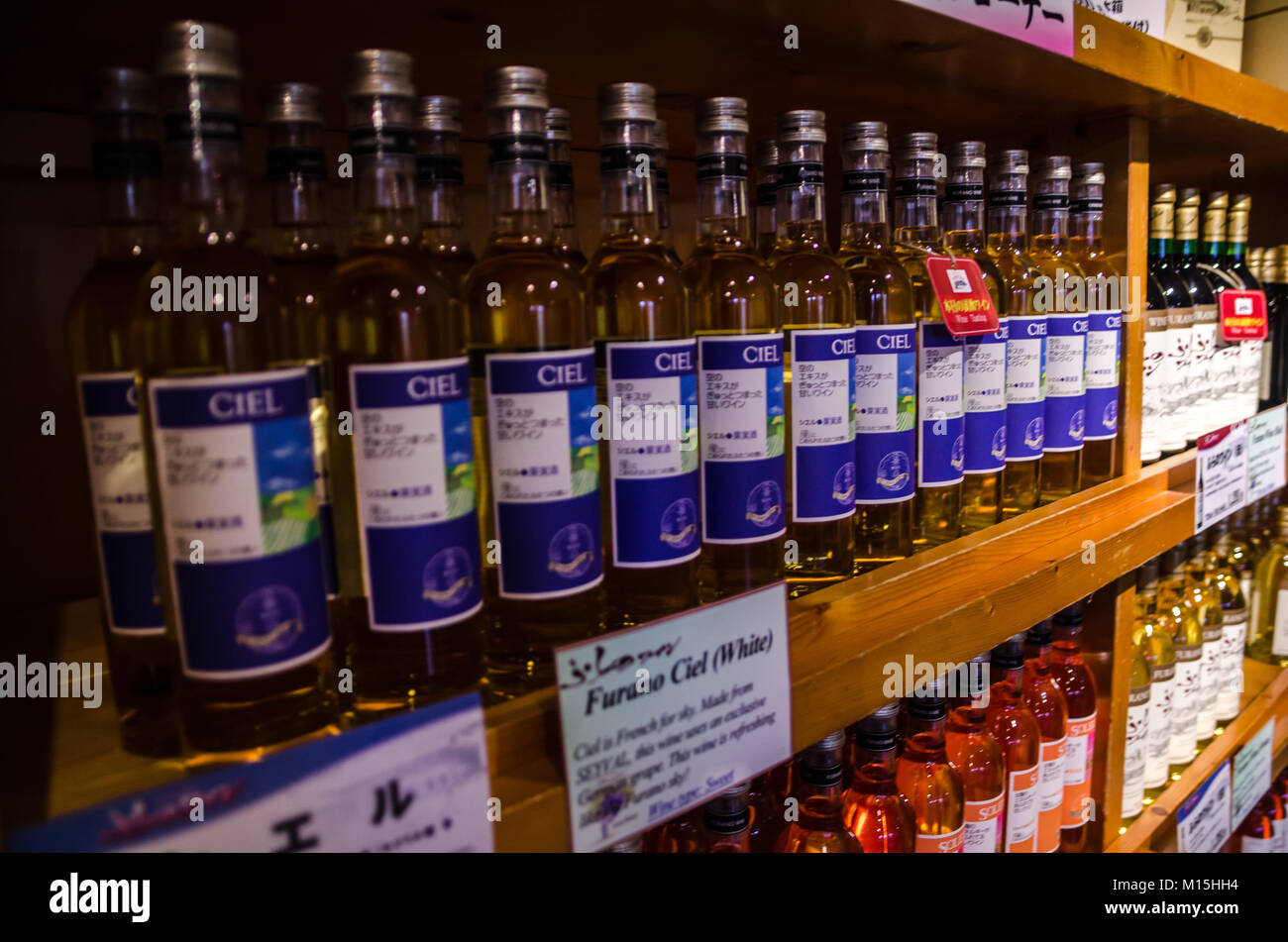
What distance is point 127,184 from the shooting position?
0.57 m

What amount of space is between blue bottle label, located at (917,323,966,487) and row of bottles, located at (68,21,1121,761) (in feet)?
0.19

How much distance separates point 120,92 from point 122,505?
0.86 ft

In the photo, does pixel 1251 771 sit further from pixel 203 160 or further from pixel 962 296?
pixel 203 160

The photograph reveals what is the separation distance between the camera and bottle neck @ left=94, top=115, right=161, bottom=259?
21.5 inches

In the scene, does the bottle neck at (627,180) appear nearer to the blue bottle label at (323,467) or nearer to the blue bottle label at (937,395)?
the blue bottle label at (323,467)

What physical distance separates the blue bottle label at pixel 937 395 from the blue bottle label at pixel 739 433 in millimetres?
287

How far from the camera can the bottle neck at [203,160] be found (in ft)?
1.66

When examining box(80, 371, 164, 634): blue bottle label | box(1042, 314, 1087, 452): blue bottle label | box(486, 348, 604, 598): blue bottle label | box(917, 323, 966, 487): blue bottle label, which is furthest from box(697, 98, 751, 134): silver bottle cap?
box(1042, 314, 1087, 452): blue bottle label

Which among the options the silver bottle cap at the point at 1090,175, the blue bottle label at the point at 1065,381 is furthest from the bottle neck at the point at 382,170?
the silver bottle cap at the point at 1090,175
